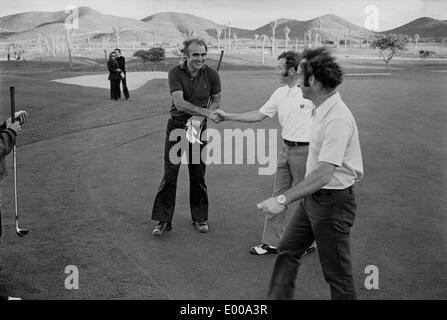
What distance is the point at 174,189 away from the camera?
639cm

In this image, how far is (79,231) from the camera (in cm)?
619

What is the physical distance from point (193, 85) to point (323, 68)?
9.06ft

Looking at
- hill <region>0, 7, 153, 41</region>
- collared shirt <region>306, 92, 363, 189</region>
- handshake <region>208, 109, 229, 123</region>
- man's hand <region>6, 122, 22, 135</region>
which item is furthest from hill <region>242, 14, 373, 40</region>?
collared shirt <region>306, 92, 363, 189</region>

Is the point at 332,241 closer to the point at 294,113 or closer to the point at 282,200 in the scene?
the point at 282,200

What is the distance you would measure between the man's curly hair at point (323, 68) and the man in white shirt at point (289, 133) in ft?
5.71

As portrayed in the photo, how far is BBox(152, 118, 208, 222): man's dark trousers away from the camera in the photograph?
6.25m

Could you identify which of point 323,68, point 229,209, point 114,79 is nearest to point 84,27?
point 114,79

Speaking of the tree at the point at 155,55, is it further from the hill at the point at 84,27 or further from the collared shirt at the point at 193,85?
the hill at the point at 84,27

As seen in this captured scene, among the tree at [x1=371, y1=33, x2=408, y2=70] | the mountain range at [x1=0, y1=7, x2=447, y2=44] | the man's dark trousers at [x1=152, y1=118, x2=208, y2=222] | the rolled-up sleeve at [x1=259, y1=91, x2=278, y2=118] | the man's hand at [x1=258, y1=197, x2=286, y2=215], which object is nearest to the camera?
the man's hand at [x1=258, y1=197, x2=286, y2=215]

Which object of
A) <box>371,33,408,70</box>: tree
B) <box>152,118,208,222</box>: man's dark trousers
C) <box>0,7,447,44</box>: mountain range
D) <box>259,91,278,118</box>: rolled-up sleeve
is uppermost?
<box>0,7,447,44</box>: mountain range

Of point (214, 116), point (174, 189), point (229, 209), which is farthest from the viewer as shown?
point (229, 209)

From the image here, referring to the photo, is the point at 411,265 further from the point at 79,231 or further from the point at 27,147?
the point at 27,147

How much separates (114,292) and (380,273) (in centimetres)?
248

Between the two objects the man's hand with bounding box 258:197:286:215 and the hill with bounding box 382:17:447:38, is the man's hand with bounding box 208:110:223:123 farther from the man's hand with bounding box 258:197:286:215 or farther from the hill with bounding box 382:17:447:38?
the hill with bounding box 382:17:447:38
